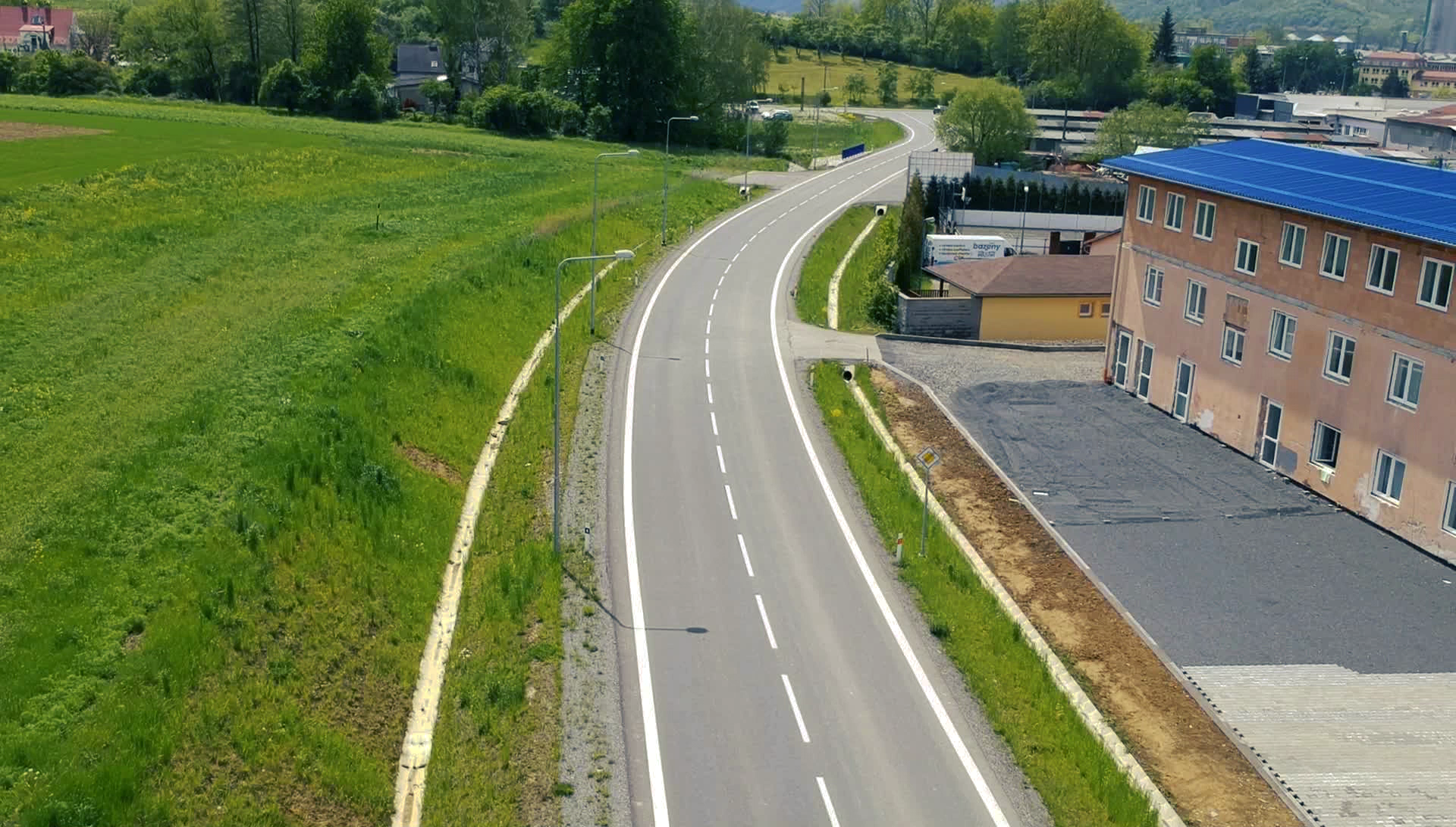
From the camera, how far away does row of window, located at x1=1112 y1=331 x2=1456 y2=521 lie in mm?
36969

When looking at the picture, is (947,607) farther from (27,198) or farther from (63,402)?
(27,198)

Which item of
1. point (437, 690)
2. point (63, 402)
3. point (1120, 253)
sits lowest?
point (437, 690)

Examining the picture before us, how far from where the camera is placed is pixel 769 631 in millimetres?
30172

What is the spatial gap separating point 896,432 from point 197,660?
81.7ft

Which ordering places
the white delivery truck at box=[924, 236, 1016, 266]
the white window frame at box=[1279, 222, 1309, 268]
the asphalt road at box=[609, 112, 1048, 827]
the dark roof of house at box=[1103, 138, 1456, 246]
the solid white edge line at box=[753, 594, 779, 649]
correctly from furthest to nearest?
1. the white delivery truck at box=[924, 236, 1016, 266]
2. the white window frame at box=[1279, 222, 1309, 268]
3. the dark roof of house at box=[1103, 138, 1456, 246]
4. the solid white edge line at box=[753, 594, 779, 649]
5. the asphalt road at box=[609, 112, 1048, 827]

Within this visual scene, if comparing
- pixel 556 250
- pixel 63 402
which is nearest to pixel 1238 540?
pixel 63 402

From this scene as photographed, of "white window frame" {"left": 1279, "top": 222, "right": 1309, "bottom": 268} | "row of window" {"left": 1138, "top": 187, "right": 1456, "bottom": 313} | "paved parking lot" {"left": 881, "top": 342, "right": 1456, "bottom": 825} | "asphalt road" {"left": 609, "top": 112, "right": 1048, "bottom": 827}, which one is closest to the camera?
"asphalt road" {"left": 609, "top": 112, "right": 1048, "bottom": 827}

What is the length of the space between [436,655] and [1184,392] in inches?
1143

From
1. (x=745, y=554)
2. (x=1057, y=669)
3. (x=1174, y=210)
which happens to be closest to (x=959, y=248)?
(x=1174, y=210)

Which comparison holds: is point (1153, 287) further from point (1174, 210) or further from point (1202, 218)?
point (1202, 218)

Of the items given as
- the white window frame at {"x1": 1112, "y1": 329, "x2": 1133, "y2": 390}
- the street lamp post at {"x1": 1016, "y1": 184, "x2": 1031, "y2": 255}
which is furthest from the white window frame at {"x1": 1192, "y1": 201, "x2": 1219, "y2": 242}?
the street lamp post at {"x1": 1016, "y1": 184, "x2": 1031, "y2": 255}

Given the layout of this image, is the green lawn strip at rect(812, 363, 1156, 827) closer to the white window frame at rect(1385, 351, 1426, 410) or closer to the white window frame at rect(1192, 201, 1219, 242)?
the white window frame at rect(1385, 351, 1426, 410)

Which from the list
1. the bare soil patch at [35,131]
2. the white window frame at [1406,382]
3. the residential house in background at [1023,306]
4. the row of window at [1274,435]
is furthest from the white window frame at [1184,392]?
the bare soil patch at [35,131]

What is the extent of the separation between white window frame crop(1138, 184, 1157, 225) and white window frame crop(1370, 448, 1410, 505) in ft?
48.5
